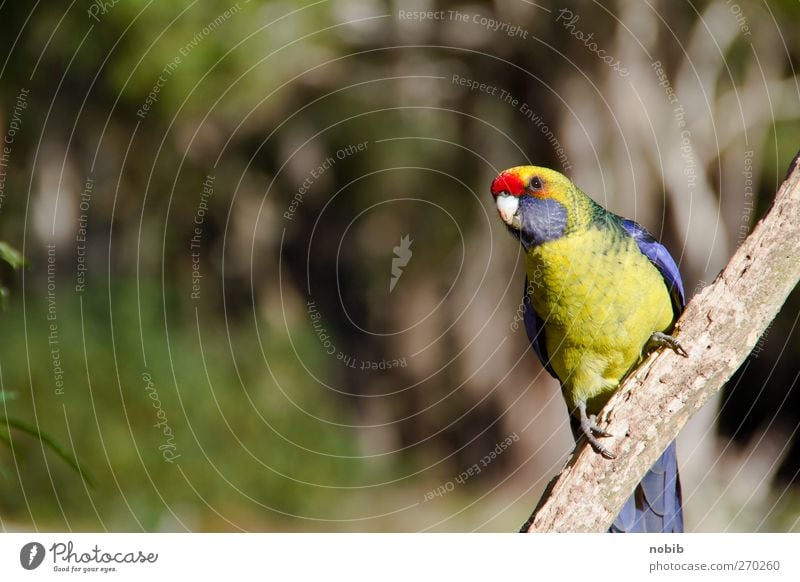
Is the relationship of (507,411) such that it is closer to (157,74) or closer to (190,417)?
(190,417)

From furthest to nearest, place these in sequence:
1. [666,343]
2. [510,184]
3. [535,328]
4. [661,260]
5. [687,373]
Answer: [535,328]
[661,260]
[510,184]
[666,343]
[687,373]

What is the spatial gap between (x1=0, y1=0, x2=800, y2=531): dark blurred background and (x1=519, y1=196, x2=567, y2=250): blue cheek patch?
12.3 feet

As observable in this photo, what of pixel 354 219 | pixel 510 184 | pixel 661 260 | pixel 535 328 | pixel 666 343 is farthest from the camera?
pixel 354 219

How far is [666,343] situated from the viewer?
3.48 m

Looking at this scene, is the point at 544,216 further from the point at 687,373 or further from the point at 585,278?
the point at 687,373

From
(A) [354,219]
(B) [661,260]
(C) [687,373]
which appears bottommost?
(C) [687,373]

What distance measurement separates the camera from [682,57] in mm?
7984

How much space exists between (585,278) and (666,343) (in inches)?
18.7

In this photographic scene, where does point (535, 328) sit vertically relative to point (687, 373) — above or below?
above

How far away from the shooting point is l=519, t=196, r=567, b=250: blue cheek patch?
3785 mm

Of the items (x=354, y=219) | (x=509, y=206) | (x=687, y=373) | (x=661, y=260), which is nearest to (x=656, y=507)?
(x=687, y=373)

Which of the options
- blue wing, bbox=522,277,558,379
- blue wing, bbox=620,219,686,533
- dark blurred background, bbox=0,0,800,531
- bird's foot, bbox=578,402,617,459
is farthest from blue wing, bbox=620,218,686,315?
dark blurred background, bbox=0,0,800,531

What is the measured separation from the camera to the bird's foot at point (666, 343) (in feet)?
11.1

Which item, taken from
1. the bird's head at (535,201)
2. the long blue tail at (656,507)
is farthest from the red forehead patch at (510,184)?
the long blue tail at (656,507)
